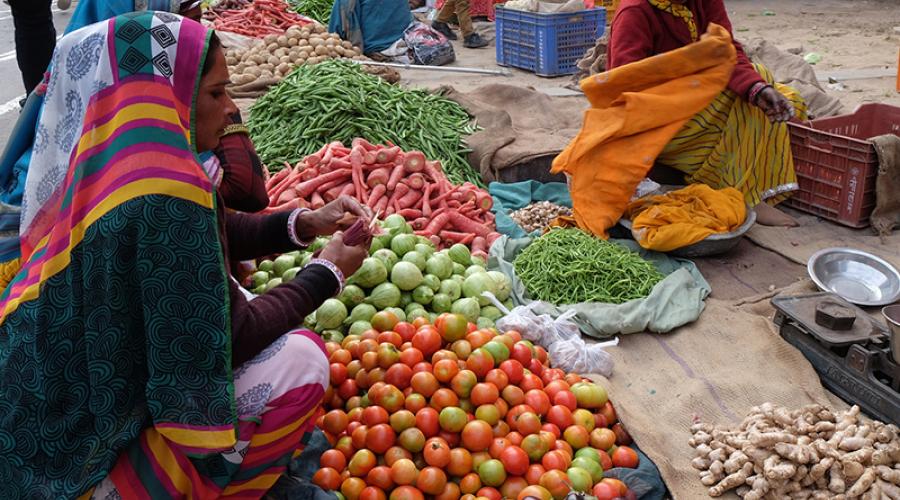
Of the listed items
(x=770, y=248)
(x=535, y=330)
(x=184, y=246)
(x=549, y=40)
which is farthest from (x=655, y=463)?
(x=549, y=40)

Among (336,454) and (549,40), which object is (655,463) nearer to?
(336,454)

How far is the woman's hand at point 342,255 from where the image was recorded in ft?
7.08

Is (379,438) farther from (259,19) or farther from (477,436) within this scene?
(259,19)

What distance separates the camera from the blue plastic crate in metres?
7.88

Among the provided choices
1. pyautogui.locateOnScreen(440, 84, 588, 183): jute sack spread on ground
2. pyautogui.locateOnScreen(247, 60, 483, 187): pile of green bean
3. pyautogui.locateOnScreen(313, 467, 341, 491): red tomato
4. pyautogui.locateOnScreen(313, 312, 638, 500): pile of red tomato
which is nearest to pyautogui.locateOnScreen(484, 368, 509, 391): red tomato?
pyautogui.locateOnScreen(313, 312, 638, 500): pile of red tomato

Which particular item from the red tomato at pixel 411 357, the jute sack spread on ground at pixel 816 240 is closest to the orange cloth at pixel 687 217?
the jute sack spread on ground at pixel 816 240

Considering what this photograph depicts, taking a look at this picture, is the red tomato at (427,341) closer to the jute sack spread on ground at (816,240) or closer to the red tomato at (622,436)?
the red tomato at (622,436)

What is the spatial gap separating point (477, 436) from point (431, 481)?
8.2 inches

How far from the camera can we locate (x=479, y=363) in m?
2.58

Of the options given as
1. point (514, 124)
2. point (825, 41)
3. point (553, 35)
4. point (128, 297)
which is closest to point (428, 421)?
point (128, 297)

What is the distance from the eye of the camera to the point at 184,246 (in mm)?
1693

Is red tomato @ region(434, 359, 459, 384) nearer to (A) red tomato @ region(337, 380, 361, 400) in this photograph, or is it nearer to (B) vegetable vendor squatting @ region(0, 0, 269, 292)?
(A) red tomato @ region(337, 380, 361, 400)

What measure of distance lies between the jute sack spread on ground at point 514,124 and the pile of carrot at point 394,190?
616mm

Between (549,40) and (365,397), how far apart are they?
20.1 feet
